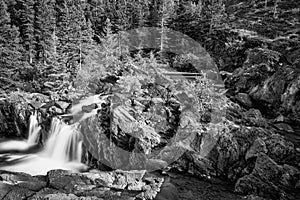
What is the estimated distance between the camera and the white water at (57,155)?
976 inches

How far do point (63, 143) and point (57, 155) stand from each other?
1226mm

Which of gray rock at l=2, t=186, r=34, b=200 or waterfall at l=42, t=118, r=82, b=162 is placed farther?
waterfall at l=42, t=118, r=82, b=162

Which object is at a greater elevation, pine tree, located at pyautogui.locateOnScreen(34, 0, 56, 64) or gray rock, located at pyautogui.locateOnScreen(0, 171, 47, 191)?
pine tree, located at pyautogui.locateOnScreen(34, 0, 56, 64)

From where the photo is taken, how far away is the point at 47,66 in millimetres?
41906

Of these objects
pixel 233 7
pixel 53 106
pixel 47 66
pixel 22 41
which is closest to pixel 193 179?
pixel 53 106

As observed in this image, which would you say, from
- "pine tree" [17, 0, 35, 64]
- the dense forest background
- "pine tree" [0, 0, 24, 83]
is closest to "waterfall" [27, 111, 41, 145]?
the dense forest background

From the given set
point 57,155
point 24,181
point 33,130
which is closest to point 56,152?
point 57,155

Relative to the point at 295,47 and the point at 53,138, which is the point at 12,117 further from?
the point at 295,47

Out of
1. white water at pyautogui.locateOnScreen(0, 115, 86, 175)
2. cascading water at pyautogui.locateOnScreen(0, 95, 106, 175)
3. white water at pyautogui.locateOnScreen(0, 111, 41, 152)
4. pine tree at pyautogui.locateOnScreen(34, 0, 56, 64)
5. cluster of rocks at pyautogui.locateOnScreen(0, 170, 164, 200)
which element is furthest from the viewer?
pine tree at pyautogui.locateOnScreen(34, 0, 56, 64)

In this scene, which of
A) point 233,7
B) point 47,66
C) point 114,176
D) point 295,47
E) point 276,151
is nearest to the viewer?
point 114,176

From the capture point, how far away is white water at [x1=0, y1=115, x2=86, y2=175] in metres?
24.8

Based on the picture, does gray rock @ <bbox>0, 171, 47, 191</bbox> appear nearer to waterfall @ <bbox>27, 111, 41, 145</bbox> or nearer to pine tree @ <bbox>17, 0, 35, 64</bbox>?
waterfall @ <bbox>27, 111, 41, 145</bbox>

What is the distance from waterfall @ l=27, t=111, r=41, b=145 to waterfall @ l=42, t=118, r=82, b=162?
2114mm

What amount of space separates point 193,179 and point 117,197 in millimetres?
6965
